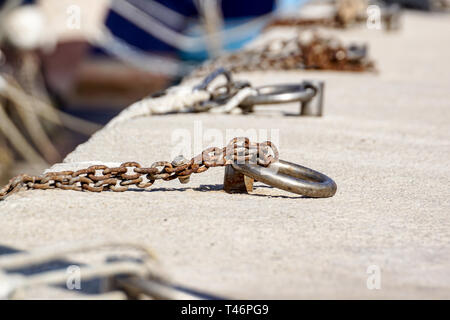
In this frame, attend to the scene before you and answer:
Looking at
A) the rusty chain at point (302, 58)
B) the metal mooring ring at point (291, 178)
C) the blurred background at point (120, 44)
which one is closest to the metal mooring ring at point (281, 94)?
the metal mooring ring at point (291, 178)

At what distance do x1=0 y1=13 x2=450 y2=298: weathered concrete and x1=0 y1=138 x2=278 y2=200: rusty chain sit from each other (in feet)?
0.10

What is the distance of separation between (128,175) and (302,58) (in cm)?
322

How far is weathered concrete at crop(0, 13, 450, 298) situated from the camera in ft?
4.51

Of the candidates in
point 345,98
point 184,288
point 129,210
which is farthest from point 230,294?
point 345,98

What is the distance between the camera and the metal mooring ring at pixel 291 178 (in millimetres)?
1847

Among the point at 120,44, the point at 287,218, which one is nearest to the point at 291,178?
the point at 287,218

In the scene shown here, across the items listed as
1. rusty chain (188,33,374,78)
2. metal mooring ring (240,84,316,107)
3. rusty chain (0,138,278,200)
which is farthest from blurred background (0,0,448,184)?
rusty chain (0,138,278,200)

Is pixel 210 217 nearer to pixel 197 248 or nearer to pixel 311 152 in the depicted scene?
pixel 197 248

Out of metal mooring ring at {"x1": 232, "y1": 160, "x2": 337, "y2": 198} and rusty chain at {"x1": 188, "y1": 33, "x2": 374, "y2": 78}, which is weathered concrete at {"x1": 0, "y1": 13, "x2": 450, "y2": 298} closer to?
metal mooring ring at {"x1": 232, "y1": 160, "x2": 337, "y2": 198}

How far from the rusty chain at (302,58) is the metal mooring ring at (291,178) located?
2710 mm

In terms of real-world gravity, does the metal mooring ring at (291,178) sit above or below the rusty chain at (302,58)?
below

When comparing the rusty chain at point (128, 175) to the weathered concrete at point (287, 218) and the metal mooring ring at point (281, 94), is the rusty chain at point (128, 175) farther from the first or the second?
the metal mooring ring at point (281, 94)

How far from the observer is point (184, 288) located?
129 cm

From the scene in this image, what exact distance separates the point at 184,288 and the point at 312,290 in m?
0.24
